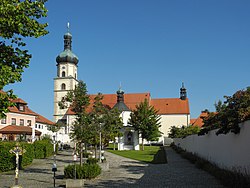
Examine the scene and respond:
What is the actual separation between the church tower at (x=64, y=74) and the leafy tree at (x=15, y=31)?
6981 centimetres

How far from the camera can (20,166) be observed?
21000 mm

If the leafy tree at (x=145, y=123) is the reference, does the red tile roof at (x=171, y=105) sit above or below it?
above

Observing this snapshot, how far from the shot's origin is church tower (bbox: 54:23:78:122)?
7881 centimetres

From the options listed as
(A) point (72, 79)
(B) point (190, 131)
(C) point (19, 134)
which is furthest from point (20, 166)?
(A) point (72, 79)

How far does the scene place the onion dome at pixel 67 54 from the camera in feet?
258

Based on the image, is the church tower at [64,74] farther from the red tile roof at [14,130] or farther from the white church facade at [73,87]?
the red tile roof at [14,130]

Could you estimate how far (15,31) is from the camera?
871 centimetres

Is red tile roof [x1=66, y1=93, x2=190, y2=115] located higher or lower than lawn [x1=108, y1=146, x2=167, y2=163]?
higher

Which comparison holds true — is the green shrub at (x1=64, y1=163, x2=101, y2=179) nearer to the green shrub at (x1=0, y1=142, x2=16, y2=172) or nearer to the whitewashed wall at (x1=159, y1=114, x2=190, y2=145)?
the green shrub at (x1=0, y1=142, x2=16, y2=172)

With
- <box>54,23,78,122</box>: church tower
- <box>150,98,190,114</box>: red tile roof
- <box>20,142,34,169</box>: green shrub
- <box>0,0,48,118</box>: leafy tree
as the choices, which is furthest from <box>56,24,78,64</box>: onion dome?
<box>0,0,48,118</box>: leafy tree

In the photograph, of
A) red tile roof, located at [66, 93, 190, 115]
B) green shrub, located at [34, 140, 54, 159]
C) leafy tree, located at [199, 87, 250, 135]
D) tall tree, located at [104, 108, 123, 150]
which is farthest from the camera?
red tile roof, located at [66, 93, 190, 115]

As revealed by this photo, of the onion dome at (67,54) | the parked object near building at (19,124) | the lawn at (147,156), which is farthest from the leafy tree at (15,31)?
the onion dome at (67,54)

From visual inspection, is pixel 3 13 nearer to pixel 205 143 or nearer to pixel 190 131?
pixel 205 143

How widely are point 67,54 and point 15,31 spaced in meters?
71.5
